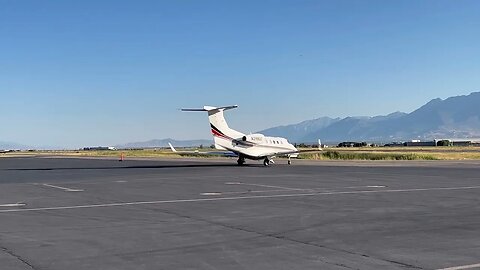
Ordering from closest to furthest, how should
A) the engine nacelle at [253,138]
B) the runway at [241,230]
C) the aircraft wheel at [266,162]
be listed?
1. the runway at [241,230]
2. the engine nacelle at [253,138]
3. the aircraft wheel at [266,162]

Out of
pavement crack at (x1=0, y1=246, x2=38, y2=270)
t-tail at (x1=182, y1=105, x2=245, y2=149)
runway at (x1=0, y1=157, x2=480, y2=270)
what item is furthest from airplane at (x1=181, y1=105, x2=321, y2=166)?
pavement crack at (x1=0, y1=246, x2=38, y2=270)

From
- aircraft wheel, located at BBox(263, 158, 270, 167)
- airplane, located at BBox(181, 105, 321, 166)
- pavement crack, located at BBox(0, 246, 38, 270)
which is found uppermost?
airplane, located at BBox(181, 105, 321, 166)

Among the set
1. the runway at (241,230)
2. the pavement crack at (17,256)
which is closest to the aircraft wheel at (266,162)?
the runway at (241,230)

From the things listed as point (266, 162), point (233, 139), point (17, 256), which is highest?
point (233, 139)

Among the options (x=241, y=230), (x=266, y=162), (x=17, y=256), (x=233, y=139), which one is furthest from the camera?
(x=266, y=162)

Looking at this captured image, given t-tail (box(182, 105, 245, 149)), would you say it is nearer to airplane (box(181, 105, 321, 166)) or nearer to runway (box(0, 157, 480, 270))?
airplane (box(181, 105, 321, 166))

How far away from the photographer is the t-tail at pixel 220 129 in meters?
50.9

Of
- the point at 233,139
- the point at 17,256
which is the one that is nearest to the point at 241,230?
the point at 17,256

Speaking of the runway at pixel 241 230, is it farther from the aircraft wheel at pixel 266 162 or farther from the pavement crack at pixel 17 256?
the aircraft wheel at pixel 266 162

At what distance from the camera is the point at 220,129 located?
167 ft

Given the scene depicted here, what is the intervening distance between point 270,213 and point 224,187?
404 inches

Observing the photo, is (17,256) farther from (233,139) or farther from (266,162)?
(266,162)

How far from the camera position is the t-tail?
50938 mm

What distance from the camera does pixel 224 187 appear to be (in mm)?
26984
